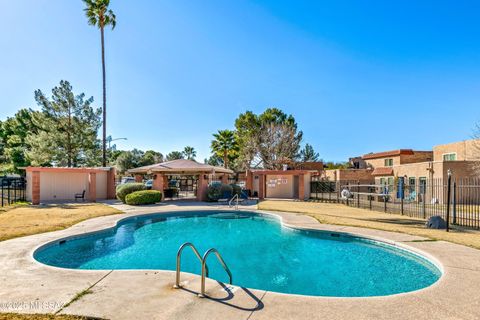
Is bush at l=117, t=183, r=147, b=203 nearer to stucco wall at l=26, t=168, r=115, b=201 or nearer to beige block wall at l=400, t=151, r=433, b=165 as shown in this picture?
stucco wall at l=26, t=168, r=115, b=201

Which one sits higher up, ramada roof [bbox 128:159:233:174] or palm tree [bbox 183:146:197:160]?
palm tree [bbox 183:146:197:160]

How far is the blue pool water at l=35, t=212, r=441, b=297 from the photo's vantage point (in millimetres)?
6609

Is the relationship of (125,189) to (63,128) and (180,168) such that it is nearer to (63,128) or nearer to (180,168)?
(180,168)

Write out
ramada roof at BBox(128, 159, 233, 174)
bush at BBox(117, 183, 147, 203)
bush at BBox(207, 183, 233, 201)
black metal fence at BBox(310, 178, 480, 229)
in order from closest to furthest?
1. black metal fence at BBox(310, 178, 480, 229)
2. bush at BBox(117, 183, 147, 203)
3. ramada roof at BBox(128, 159, 233, 174)
4. bush at BBox(207, 183, 233, 201)

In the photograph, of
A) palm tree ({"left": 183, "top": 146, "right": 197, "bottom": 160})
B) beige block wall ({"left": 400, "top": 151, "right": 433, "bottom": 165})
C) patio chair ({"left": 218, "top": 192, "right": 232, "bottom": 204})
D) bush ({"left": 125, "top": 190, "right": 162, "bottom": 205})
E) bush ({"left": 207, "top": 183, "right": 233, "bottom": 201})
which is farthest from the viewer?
palm tree ({"left": 183, "top": 146, "right": 197, "bottom": 160})

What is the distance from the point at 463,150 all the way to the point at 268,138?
20.5 m

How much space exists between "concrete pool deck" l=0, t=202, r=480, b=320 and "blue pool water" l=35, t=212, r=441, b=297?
4.39ft

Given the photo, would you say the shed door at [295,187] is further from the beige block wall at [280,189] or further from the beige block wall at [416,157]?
the beige block wall at [416,157]

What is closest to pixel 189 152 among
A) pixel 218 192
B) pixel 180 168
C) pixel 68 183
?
pixel 68 183

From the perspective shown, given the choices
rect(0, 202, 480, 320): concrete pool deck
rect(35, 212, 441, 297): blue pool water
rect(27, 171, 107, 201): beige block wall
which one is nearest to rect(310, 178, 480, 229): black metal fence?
rect(35, 212, 441, 297): blue pool water

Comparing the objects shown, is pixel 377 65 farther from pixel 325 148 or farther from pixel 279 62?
pixel 325 148

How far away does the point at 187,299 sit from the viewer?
455 centimetres

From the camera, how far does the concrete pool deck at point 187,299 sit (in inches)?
163

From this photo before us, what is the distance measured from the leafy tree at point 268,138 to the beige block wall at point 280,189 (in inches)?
415
